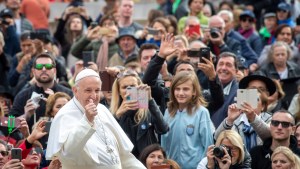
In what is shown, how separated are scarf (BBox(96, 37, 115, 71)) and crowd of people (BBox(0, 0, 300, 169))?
0.02 meters

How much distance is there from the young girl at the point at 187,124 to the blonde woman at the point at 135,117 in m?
0.24

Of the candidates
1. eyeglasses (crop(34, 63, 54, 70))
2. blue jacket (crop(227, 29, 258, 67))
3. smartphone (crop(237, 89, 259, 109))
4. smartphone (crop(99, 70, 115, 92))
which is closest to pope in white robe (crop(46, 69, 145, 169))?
smartphone (crop(237, 89, 259, 109))

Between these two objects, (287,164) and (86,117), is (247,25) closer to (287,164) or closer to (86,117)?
(287,164)

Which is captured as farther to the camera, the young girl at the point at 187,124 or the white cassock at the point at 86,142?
the young girl at the point at 187,124

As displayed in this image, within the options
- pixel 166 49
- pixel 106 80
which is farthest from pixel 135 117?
pixel 106 80

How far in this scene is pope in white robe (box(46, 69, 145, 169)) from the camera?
45.9 ft

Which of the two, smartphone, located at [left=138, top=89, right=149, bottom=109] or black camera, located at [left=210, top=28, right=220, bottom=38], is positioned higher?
black camera, located at [left=210, top=28, right=220, bottom=38]

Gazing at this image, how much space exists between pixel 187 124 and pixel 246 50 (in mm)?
5317

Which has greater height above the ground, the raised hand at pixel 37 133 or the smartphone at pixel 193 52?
the smartphone at pixel 193 52

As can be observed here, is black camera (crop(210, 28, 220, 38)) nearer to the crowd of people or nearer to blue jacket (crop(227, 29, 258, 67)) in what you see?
the crowd of people

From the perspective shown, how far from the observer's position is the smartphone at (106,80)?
18234mm

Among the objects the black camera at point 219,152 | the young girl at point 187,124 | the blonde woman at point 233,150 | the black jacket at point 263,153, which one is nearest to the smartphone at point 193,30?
the young girl at point 187,124

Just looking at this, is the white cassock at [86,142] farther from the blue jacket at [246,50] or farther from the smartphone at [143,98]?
the blue jacket at [246,50]

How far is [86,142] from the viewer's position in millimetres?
14055
